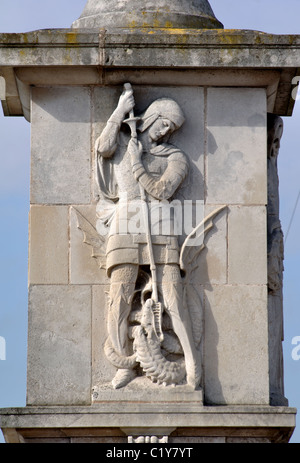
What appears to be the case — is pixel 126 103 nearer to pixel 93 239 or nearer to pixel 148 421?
pixel 93 239

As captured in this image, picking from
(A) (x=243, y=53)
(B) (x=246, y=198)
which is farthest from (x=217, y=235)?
(A) (x=243, y=53)

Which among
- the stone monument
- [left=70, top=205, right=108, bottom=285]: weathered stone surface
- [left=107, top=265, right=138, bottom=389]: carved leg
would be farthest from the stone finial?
[left=107, top=265, right=138, bottom=389]: carved leg

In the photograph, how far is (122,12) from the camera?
22.9 m

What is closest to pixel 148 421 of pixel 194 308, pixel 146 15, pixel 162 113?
pixel 194 308

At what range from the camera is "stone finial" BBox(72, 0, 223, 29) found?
74.6 feet

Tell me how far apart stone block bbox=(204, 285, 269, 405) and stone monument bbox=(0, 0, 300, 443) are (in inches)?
0.6

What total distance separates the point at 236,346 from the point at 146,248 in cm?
142

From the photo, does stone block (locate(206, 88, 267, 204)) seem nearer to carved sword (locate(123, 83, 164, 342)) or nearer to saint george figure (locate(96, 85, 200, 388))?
saint george figure (locate(96, 85, 200, 388))

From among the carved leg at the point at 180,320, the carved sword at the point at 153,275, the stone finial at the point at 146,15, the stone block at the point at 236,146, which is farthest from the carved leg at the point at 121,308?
the stone finial at the point at 146,15

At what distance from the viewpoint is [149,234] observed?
21938mm

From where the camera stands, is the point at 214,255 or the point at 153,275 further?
the point at 214,255

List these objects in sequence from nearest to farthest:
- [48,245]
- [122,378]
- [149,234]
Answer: [122,378] → [149,234] → [48,245]

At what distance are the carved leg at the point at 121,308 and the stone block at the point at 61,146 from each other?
0.96 metres

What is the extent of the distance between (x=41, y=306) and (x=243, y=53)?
11.4 ft
